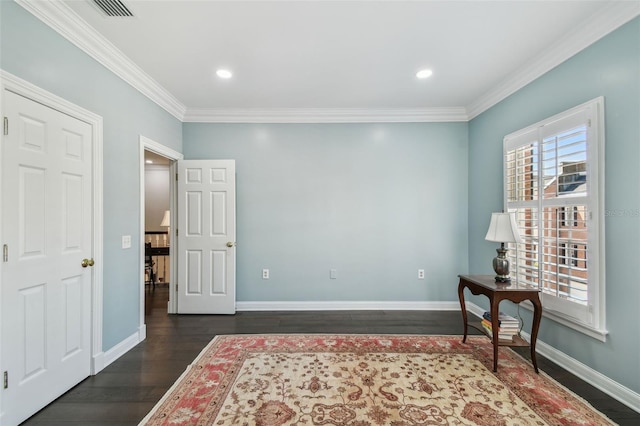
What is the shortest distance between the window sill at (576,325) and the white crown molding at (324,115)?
2652 mm

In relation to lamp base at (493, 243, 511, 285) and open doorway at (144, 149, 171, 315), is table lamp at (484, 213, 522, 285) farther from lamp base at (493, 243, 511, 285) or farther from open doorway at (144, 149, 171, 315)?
open doorway at (144, 149, 171, 315)

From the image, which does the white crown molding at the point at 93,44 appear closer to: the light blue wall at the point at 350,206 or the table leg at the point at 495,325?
the light blue wall at the point at 350,206

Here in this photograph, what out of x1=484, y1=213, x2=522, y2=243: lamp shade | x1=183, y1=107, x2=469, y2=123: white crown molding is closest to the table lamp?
x1=484, y1=213, x2=522, y2=243: lamp shade

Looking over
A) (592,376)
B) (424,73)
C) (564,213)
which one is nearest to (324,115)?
(424,73)

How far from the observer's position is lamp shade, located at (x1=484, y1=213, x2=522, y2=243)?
243 centimetres

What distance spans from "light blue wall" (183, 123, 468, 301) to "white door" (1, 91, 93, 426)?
5.93ft

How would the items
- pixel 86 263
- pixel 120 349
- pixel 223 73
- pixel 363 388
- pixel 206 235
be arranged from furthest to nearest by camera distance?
1. pixel 206 235
2. pixel 223 73
3. pixel 120 349
4. pixel 86 263
5. pixel 363 388

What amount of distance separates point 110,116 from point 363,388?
327 cm

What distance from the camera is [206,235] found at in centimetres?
364

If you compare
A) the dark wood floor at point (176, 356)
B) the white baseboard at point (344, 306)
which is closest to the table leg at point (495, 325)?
the dark wood floor at point (176, 356)

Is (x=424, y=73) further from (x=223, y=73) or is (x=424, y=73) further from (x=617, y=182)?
(x=223, y=73)

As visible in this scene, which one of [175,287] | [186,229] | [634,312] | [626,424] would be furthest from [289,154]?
[626,424]

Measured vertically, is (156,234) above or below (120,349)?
above

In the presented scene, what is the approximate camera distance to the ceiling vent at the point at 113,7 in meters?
1.84
